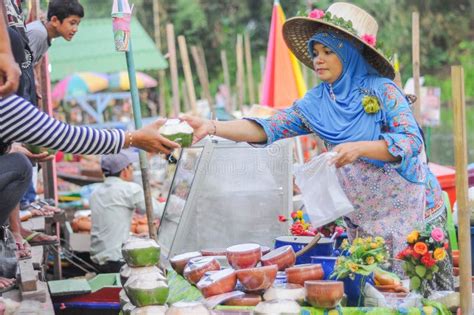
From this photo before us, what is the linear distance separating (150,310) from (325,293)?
60 cm

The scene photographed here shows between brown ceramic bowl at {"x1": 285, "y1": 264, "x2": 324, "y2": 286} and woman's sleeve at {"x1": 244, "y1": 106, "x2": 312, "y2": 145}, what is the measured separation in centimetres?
87

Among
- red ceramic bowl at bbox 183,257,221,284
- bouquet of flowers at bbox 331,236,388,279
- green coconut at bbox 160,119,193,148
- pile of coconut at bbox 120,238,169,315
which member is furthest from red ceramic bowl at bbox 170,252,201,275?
bouquet of flowers at bbox 331,236,388,279

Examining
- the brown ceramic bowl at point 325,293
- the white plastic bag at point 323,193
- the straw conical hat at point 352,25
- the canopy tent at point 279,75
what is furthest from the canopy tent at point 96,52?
the brown ceramic bowl at point 325,293

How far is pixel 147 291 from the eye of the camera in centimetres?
346

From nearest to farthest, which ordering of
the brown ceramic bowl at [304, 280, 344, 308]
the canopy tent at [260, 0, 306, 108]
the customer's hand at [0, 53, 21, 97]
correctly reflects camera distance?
the customer's hand at [0, 53, 21, 97]
the brown ceramic bowl at [304, 280, 344, 308]
the canopy tent at [260, 0, 306, 108]

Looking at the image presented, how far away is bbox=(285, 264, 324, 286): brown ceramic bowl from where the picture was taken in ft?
11.9

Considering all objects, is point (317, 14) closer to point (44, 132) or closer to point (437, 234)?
point (437, 234)

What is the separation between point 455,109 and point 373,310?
0.80 m

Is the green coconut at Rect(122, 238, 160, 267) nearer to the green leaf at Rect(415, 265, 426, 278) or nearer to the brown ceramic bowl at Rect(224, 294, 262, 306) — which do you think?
the brown ceramic bowl at Rect(224, 294, 262, 306)

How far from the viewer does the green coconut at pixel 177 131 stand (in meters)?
3.55

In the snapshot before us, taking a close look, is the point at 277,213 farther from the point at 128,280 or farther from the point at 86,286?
the point at 128,280

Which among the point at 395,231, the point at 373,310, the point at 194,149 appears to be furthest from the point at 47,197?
the point at 373,310

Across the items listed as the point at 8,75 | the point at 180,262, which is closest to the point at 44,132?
the point at 8,75

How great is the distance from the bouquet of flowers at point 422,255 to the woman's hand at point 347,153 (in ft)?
1.26
